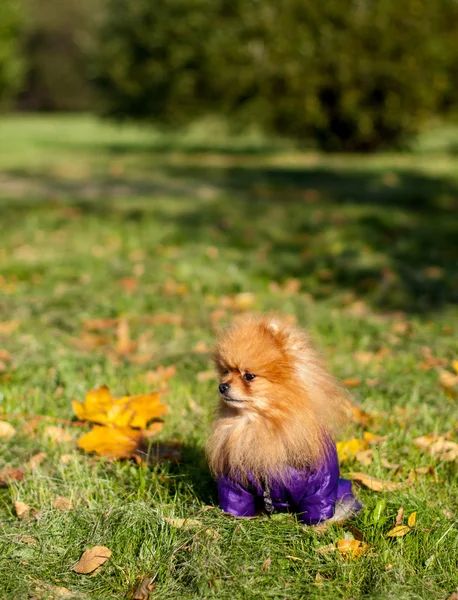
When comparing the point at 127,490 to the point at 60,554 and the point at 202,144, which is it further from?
the point at 202,144

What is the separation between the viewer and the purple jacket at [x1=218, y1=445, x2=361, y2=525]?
106 inches

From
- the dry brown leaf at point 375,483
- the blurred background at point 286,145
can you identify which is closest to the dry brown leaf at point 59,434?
the dry brown leaf at point 375,483

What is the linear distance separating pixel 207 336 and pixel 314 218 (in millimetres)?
4489

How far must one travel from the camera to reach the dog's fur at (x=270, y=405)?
2.61 metres

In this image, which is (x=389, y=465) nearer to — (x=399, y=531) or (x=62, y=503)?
(x=399, y=531)

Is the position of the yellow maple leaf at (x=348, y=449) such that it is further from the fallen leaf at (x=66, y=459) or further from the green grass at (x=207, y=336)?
the fallen leaf at (x=66, y=459)

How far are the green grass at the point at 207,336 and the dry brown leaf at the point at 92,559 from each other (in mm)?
35

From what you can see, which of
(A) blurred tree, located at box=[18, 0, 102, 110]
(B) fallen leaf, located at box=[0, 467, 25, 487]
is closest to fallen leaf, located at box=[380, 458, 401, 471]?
(B) fallen leaf, located at box=[0, 467, 25, 487]

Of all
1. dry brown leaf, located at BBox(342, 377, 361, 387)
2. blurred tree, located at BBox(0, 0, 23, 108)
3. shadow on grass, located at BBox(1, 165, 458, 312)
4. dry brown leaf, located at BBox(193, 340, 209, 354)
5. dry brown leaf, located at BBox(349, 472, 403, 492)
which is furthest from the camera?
blurred tree, located at BBox(0, 0, 23, 108)

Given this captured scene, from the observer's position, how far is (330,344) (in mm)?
5555

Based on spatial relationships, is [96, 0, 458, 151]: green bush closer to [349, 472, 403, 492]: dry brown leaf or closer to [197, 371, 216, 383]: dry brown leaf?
[197, 371, 216, 383]: dry brown leaf

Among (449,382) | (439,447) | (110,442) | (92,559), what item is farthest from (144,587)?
(449,382)

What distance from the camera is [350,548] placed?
263cm

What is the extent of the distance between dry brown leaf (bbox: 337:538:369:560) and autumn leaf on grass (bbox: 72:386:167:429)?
4.32 feet
